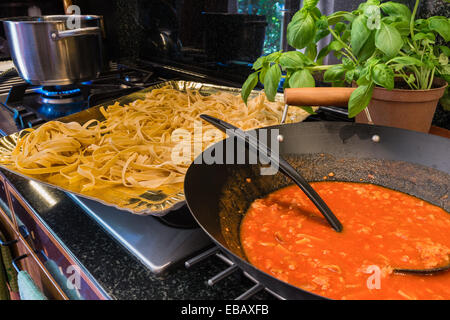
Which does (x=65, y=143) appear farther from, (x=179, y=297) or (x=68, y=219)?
(x=179, y=297)

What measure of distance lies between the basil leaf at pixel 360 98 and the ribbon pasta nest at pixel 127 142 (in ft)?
1.28

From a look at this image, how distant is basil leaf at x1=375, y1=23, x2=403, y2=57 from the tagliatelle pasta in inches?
18.0

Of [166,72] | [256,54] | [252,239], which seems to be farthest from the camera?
[166,72]

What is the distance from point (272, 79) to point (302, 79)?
87 millimetres

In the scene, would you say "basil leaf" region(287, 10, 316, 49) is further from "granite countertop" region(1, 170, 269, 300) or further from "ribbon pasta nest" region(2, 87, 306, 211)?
"granite countertop" region(1, 170, 269, 300)

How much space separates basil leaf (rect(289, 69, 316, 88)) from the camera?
1021 mm

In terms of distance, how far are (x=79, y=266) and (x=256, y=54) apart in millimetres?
1334

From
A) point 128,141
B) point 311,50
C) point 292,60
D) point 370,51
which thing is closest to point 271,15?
point 311,50

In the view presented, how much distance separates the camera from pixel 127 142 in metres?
1.19

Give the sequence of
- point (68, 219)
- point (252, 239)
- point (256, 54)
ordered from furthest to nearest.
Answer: point (256, 54) → point (68, 219) → point (252, 239)

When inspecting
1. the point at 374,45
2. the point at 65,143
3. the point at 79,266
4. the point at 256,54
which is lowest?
the point at 79,266

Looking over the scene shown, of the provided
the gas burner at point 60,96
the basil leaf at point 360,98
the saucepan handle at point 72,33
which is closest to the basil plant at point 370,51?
the basil leaf at point 360,98

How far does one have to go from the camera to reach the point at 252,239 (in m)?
0.76
